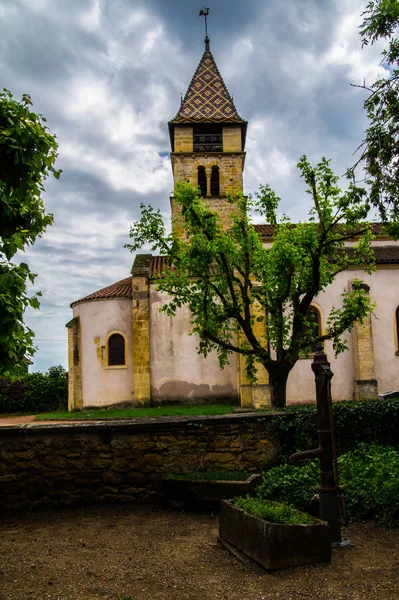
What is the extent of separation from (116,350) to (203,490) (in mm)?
15978

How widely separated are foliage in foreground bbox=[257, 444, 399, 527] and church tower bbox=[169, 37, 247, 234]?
2037cm

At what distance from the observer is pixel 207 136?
28297 millimetres

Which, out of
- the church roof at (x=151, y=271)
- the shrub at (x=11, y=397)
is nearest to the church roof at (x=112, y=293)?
the church roof at (x=151, y=271)

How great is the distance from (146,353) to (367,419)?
46.9 feet

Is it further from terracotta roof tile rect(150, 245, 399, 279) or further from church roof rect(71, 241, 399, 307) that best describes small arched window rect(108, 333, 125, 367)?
terracotta roof tile rect(150, 245, 399, 279)

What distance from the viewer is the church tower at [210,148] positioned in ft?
89.2

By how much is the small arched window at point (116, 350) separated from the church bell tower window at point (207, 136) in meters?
12.6

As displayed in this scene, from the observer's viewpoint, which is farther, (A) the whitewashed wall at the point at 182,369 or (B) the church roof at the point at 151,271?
(B) the church roof at the point at 151,271

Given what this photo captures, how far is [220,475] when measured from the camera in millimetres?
6789

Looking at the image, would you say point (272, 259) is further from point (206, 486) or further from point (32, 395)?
point (32, 395)

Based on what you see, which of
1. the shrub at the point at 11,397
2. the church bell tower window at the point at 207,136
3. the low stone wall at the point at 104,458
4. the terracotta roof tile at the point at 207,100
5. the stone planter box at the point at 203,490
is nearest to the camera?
the stone planter box at the point at 203,490

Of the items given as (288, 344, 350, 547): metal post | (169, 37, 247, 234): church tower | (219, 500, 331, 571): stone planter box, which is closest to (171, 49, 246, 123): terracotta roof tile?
(169, 37, 247, 234): church tower

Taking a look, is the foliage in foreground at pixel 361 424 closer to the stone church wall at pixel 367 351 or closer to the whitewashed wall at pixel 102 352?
the stone church wall at pixel 367 351

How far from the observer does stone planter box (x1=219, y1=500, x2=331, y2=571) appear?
4359 mm
